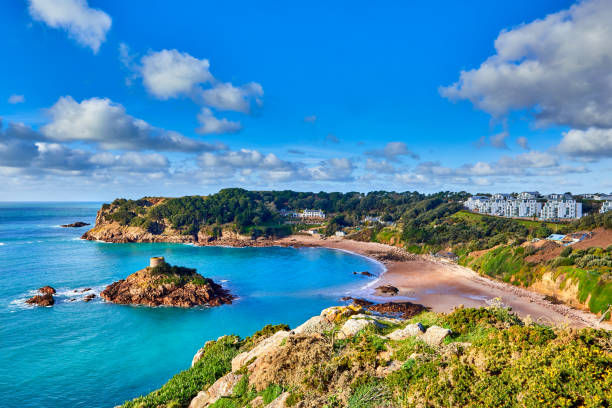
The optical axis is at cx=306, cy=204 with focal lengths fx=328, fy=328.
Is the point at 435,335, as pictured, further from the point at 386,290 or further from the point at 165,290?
the point at 165,290

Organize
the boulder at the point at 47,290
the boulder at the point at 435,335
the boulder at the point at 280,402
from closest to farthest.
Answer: the boulder at the point at 280,402
the boulder at the point at 435,335
the boulder at the point at 47,290

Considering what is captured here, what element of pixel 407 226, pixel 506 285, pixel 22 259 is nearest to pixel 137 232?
pixel 22 259

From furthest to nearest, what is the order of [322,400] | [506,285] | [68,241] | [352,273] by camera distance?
[68,241] → [352,273] → [506,285] → [322,400]

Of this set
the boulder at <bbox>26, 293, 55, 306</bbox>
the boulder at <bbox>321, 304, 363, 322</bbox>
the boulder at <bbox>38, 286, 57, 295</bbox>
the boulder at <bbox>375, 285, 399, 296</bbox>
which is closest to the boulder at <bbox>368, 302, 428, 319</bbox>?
the boulder at <bbox>375, 285, 399, 296</bbox>

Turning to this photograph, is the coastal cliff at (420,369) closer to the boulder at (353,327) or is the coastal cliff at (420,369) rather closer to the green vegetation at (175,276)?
the boulder at (353,327)

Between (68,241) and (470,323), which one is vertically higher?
(470,323)

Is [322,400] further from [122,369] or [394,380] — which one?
[122,369]

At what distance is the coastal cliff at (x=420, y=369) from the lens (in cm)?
694

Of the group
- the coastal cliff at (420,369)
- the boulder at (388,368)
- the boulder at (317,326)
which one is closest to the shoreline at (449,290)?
the coastal cliff at (420,369)

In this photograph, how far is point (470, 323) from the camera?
1195 cm

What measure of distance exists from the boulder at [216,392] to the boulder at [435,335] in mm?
6660

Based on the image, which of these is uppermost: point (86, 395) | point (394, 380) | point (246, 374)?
point (394, 380)

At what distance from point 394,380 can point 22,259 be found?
69.0 m

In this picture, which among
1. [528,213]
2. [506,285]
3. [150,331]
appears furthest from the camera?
[528,213]
